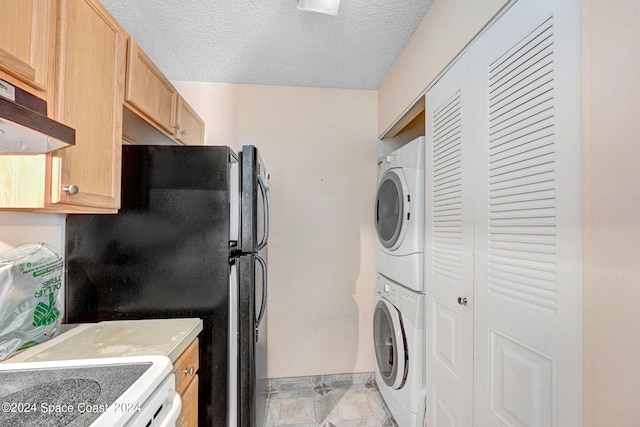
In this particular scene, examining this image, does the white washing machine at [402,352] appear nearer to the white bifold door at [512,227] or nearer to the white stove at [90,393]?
the white bifold door at [512,227]

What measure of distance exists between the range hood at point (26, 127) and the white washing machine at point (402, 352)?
68.5 inches

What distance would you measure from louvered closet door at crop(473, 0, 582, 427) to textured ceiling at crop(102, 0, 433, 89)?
31.1 inches

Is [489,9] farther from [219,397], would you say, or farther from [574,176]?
[219,397]

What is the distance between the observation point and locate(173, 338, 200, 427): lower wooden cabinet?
3.38 ft

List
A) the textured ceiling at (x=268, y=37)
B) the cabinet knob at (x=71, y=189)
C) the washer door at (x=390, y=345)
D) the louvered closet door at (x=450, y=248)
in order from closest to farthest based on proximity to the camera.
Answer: the cabinet knob at (x=71, y=189) → the louvered closet door at (x=450, y=248) → the textured ceiling at (x=268, y=37) → the washer door at (x=390, y=345)

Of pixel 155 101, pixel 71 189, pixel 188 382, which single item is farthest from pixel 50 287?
pixel 155 101

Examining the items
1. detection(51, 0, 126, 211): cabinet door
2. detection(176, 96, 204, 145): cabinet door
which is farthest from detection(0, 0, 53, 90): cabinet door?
detection(176, 96, 204, 145): cabinet door

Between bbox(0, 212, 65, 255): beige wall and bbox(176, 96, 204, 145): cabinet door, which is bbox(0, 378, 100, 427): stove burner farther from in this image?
bbox(176, 96, 204, 145): cabinet door

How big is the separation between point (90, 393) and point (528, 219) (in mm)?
1460

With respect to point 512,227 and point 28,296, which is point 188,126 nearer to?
point 28,296

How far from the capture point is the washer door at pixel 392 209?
5.40ft

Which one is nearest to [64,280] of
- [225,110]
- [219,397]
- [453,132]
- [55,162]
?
[55,162]

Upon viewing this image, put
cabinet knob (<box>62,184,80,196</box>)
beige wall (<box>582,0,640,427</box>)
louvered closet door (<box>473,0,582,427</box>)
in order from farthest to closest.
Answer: cabinet knob (<box>62,184,80,196</box>), louvered closet door (<box>473,0,582,427</box>), beige wall (<box>582,0,640,427</box>)

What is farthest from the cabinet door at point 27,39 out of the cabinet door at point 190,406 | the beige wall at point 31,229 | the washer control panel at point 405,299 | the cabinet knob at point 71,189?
the washer control panel at point 405,299
